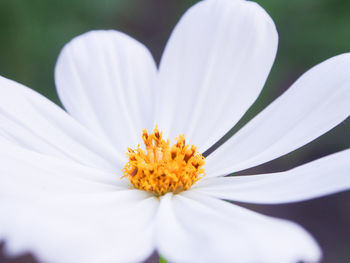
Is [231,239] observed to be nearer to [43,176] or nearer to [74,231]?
[74,231]

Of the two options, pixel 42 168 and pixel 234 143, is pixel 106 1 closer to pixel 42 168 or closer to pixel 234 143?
pixel 234 143

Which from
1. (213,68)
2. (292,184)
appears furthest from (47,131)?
(292,184)

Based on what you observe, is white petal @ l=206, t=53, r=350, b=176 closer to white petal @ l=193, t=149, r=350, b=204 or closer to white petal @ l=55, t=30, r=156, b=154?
white petal @ l=193, t=149, r=350, b=204

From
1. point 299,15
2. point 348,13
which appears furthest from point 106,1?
point 348,13

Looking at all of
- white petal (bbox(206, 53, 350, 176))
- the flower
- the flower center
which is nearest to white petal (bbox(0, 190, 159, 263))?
the flower

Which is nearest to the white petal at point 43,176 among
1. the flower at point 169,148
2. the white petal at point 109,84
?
the flower at point 169,148

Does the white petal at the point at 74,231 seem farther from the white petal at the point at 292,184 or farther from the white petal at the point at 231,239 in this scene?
the white petal at the point at 292,184
